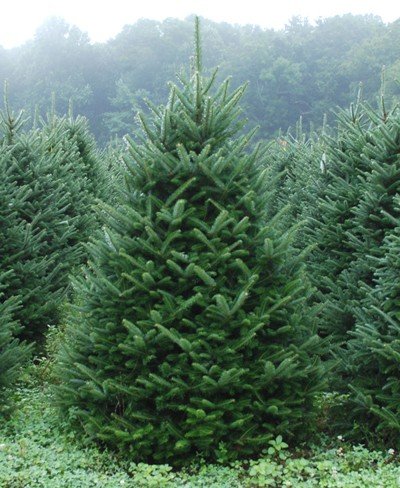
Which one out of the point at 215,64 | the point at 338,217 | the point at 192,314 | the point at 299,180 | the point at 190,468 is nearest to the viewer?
the point at 190,468

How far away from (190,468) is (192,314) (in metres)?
1.19

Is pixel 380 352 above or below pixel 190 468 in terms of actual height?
above

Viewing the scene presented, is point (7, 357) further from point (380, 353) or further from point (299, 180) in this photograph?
point (299, 180)

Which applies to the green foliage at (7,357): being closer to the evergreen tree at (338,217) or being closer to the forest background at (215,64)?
the evergreen tree at (338,217)

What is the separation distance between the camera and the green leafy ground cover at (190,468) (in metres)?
4.50

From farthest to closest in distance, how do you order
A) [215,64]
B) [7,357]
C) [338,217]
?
[215,64], [338,217], [7,357]

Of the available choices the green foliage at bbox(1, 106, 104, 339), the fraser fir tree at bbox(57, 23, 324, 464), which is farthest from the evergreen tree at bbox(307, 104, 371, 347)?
the green foliage at bbox(1, 106, 104, 339)

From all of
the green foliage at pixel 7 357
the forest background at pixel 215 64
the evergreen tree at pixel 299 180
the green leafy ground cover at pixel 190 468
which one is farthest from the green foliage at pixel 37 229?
the forest background at pixel 215 64

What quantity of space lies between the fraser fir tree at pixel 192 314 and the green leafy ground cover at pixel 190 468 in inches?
6.3

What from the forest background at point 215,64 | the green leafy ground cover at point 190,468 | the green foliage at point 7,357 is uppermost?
the forest background at point 215,64

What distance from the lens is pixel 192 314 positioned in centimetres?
516

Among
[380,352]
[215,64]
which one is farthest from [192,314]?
[215,64]

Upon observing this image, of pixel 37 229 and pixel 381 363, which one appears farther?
pixel 37 229

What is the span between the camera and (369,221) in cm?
713
